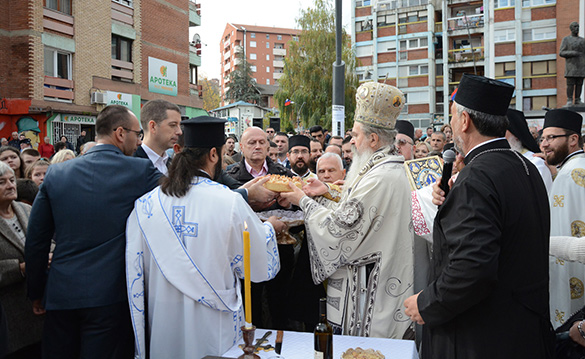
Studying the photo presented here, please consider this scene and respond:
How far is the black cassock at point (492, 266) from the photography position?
2119mm

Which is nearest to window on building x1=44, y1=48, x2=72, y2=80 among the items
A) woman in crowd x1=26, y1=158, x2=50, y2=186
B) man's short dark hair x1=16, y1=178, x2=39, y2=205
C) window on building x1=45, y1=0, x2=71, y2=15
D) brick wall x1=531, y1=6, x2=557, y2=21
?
window on building x1=45, y1=0, x2=71, y2=15

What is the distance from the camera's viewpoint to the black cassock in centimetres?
212

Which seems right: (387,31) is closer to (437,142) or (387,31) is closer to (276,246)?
(437,142)

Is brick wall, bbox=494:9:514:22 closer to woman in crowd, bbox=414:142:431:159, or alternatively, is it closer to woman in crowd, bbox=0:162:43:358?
woman in crowd, bbox=414:142:431:159

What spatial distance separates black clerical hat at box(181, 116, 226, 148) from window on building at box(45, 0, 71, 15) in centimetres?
2219

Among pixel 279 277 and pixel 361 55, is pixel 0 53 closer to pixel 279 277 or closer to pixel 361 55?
pixel 279 277

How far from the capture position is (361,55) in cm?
4684

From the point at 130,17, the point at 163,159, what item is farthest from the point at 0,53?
the point at 163,159

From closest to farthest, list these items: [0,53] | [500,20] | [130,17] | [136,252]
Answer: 1. [136,252]
2. [0,53]
3. [130,17]
4. [500,20]

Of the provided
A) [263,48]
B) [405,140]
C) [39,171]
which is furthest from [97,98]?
[263,48]

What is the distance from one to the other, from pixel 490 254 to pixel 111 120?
2654 millimetres

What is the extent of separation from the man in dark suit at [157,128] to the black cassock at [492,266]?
312 cm

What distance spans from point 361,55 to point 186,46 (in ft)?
70.3

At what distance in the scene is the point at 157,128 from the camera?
4.66 metres
